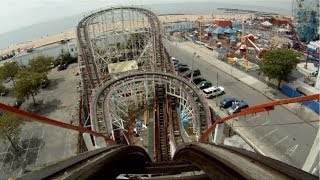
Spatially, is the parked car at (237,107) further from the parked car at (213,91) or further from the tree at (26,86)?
the tree at (26,86)

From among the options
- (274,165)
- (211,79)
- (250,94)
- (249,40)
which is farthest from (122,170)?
(249,40)

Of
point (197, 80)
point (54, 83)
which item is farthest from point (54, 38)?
point (197, 80)

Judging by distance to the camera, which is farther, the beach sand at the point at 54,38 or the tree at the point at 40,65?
the beach sand at the point at 54,38

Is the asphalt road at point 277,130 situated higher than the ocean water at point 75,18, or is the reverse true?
the ocean water at point 75,18

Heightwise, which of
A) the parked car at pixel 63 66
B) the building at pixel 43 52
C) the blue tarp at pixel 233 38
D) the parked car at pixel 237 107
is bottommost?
the parked car at pixel 237 107

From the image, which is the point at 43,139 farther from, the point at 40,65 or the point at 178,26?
the point at 178,26

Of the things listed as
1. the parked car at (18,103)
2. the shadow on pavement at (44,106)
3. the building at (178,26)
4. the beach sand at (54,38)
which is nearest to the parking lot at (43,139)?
the shadow on pavement at (44,106)

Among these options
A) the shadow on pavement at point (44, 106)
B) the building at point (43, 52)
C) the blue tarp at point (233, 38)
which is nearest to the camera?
the shadow on pavement at point (44, 106)
